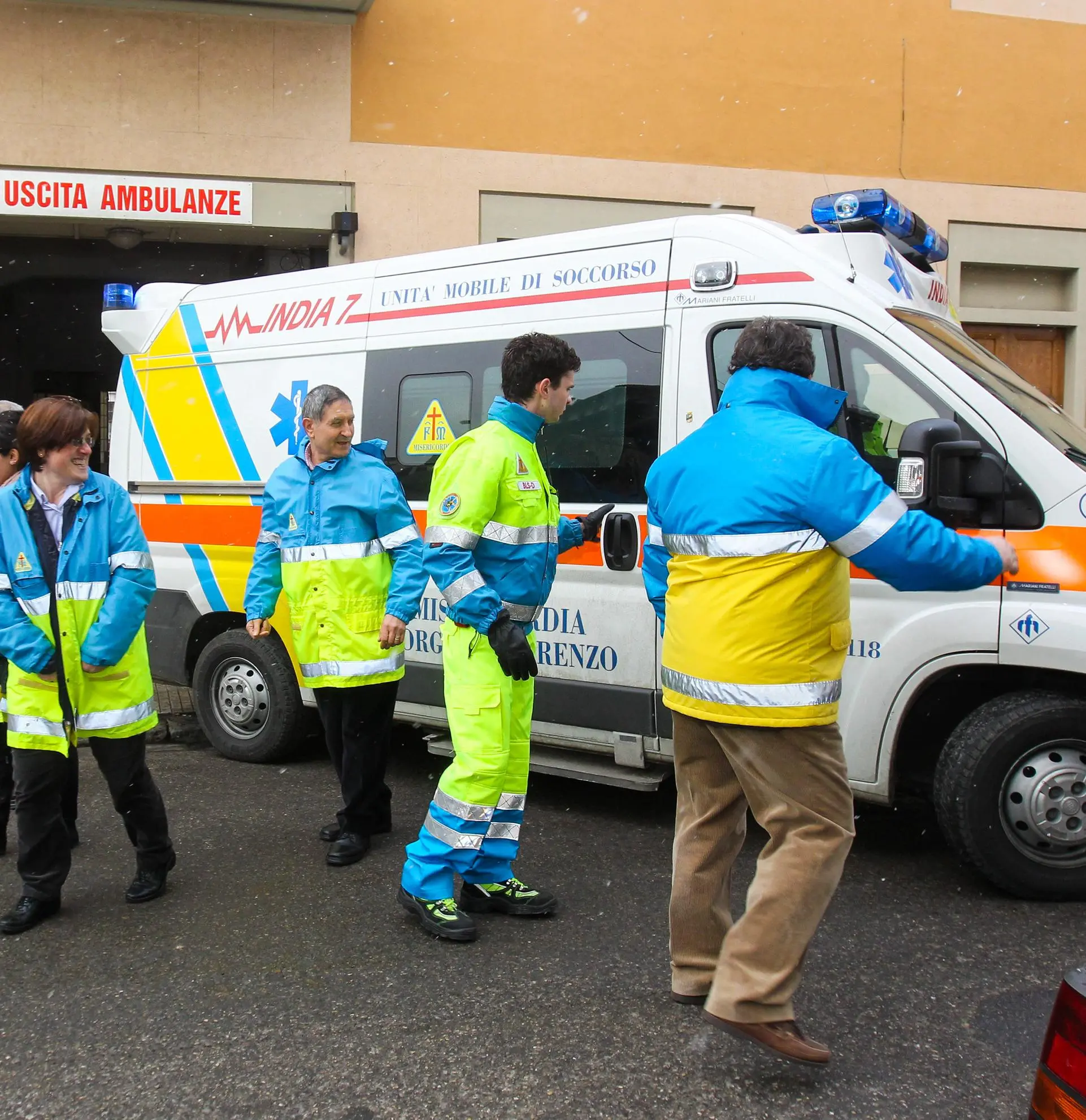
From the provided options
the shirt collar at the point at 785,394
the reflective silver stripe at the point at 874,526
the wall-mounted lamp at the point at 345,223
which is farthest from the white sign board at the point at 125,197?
the reflective silver stripe at the point at 874,526

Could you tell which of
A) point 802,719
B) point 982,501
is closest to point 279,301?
point 982,501

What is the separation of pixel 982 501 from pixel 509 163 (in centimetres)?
737

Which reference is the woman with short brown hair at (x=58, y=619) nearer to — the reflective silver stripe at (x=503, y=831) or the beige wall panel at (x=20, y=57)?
the reflective silver stripe at (x=503, y=831)

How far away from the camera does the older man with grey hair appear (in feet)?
14.4

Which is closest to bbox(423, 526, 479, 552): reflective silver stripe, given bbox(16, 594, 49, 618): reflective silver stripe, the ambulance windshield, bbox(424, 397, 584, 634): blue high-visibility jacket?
bbox(424, 397, 584, 634): blue high-visibility jacket

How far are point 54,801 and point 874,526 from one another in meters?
2.84

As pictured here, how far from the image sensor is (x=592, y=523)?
411 centimetres

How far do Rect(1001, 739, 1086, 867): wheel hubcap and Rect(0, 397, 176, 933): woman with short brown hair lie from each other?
9.96 feet

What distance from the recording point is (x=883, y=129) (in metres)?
10.6

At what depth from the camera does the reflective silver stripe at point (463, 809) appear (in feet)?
11.8

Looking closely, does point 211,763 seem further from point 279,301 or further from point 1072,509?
point 1072,509

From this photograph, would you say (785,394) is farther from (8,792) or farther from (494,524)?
(8,792)

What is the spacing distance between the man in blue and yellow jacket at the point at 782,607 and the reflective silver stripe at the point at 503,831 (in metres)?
1.12

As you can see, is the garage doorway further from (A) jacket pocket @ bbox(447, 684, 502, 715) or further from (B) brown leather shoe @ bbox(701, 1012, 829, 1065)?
(B) brown leather shoe @ bbox(701, 1012, 829, 1065)
